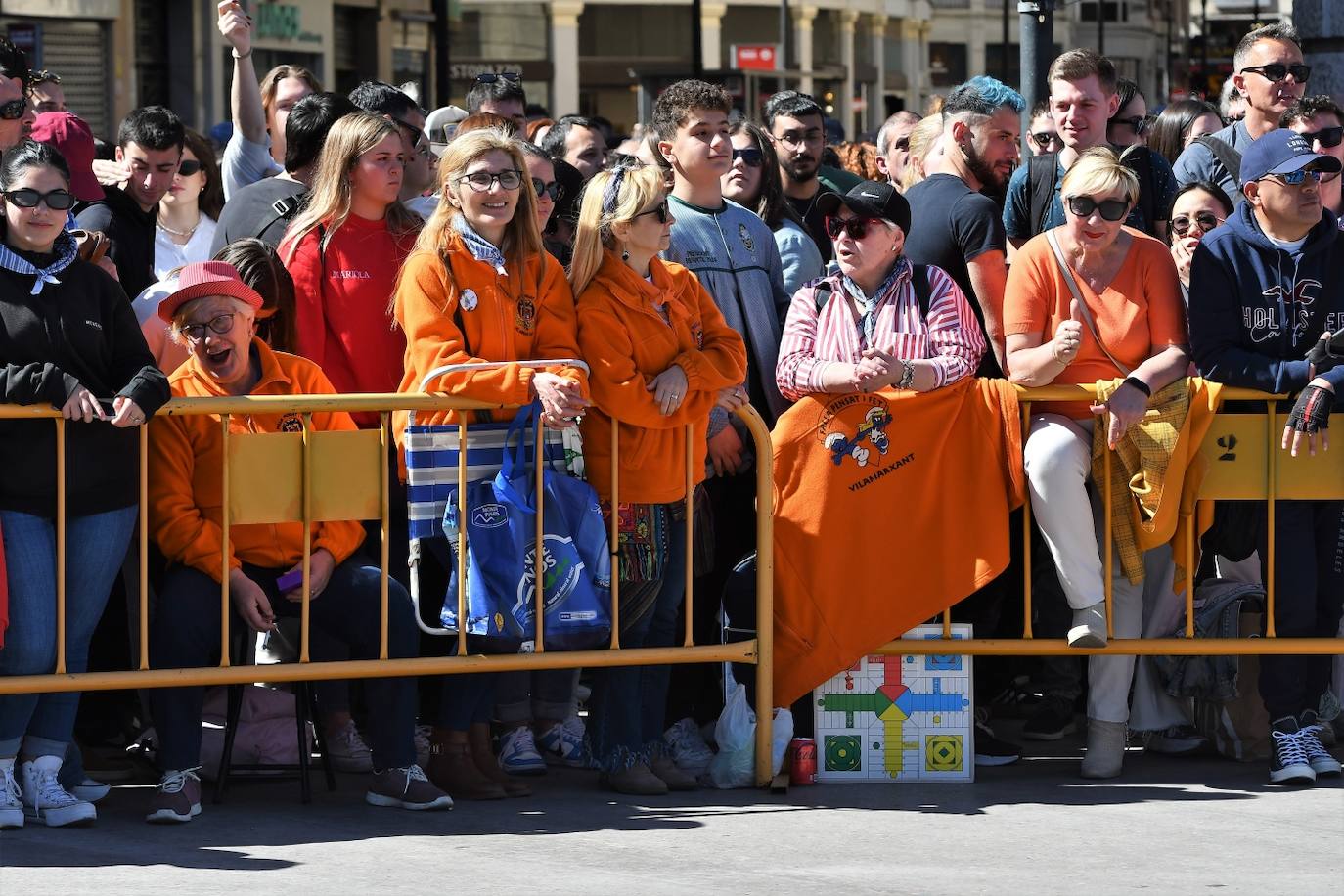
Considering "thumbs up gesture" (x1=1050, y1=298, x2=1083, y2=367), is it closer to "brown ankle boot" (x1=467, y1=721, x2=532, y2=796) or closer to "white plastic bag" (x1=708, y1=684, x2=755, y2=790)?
"white plastic bag" (x1=708, y1=684, x2=755, y2=790)

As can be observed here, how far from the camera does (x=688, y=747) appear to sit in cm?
721

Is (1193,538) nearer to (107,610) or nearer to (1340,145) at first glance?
(1340,145)

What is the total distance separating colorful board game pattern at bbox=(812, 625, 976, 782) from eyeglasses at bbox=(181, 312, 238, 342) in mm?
2259

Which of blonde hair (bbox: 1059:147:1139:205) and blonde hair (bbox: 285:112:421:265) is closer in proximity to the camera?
blonde hair (bbox: 1059:147:1139:205)

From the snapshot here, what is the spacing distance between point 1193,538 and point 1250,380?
58cm

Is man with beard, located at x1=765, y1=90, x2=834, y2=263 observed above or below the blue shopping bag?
above

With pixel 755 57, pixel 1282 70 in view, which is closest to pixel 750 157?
pixel 1282 70

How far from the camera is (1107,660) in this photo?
A: 7.18 m

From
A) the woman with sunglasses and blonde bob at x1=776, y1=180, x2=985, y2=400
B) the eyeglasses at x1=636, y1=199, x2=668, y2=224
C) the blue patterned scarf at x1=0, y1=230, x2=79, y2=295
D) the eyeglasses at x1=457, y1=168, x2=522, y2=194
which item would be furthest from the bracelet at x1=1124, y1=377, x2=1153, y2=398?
the blue patterned scarf at x1=0, y1=230, x2=79, y2=295

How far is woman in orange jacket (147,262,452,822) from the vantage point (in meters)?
6.43

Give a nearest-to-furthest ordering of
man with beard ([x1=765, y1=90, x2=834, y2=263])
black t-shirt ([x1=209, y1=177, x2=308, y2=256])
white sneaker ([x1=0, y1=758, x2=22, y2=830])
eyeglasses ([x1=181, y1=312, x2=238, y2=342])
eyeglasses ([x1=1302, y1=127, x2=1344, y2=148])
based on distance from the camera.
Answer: white sneaker ([x1=0, y1=758, x2=22, y2=830]) → eyeglasses ([x1=181, y1=312, x2=238, y2=342]) → black t-shirt ([x1=209, y1=177, x2=308, y2=256]) → eyeglasses ([x1=1302, y1=127, x2=1344, y2=148]) → man with beard ([x1=765, y1=90, x2=834, y2=263])

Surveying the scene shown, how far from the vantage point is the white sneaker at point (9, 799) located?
6.18 metres

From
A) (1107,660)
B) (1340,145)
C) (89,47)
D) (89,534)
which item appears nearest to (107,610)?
(89,534)

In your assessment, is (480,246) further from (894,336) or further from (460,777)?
(460,777)
